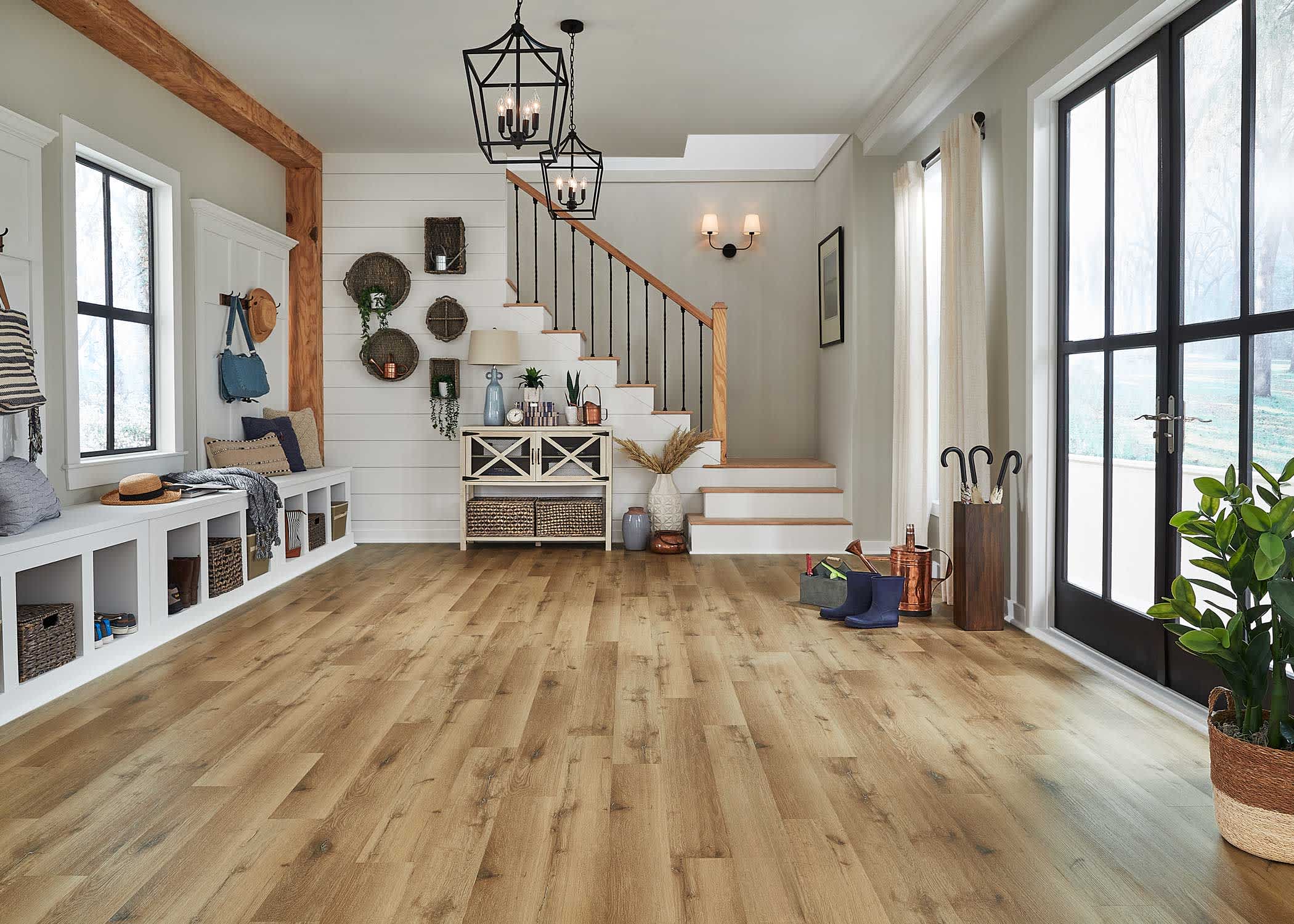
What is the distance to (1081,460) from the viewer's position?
396cm

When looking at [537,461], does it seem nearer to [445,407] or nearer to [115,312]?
[445,407]

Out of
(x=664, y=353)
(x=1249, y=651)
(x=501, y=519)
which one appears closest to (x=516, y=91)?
(x=1249, y=651)

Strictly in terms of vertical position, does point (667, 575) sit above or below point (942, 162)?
below

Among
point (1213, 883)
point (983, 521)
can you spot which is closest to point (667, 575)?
point (983, 521)

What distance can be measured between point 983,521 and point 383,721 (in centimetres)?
281

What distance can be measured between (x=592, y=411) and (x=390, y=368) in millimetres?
1583

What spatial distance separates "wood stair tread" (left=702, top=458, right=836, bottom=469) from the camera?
7102 mm

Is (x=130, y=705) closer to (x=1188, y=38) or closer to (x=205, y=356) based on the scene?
(x=205, y=356)

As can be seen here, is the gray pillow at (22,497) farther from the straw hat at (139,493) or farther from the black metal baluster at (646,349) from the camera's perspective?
the black metal baluster at (646,349)

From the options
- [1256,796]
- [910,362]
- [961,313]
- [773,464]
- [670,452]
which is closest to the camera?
[1256,796]

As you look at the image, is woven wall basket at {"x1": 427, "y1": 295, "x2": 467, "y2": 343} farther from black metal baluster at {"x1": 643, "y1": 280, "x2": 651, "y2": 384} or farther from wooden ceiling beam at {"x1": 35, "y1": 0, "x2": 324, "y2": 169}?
black metal baluster at {"x1": 643, "y1": 280, "x2": 651, "y2": 384}

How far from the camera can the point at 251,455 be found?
5.77 meters

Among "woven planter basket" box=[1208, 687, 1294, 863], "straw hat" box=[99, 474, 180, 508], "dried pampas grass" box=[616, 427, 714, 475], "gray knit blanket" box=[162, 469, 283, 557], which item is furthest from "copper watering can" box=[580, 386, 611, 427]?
"woven planter basket" box=[1208, 687, 1294, 863]

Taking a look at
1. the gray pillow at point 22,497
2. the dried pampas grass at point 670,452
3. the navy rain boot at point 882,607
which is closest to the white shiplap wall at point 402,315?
the dried pampas grass at point 670,452
